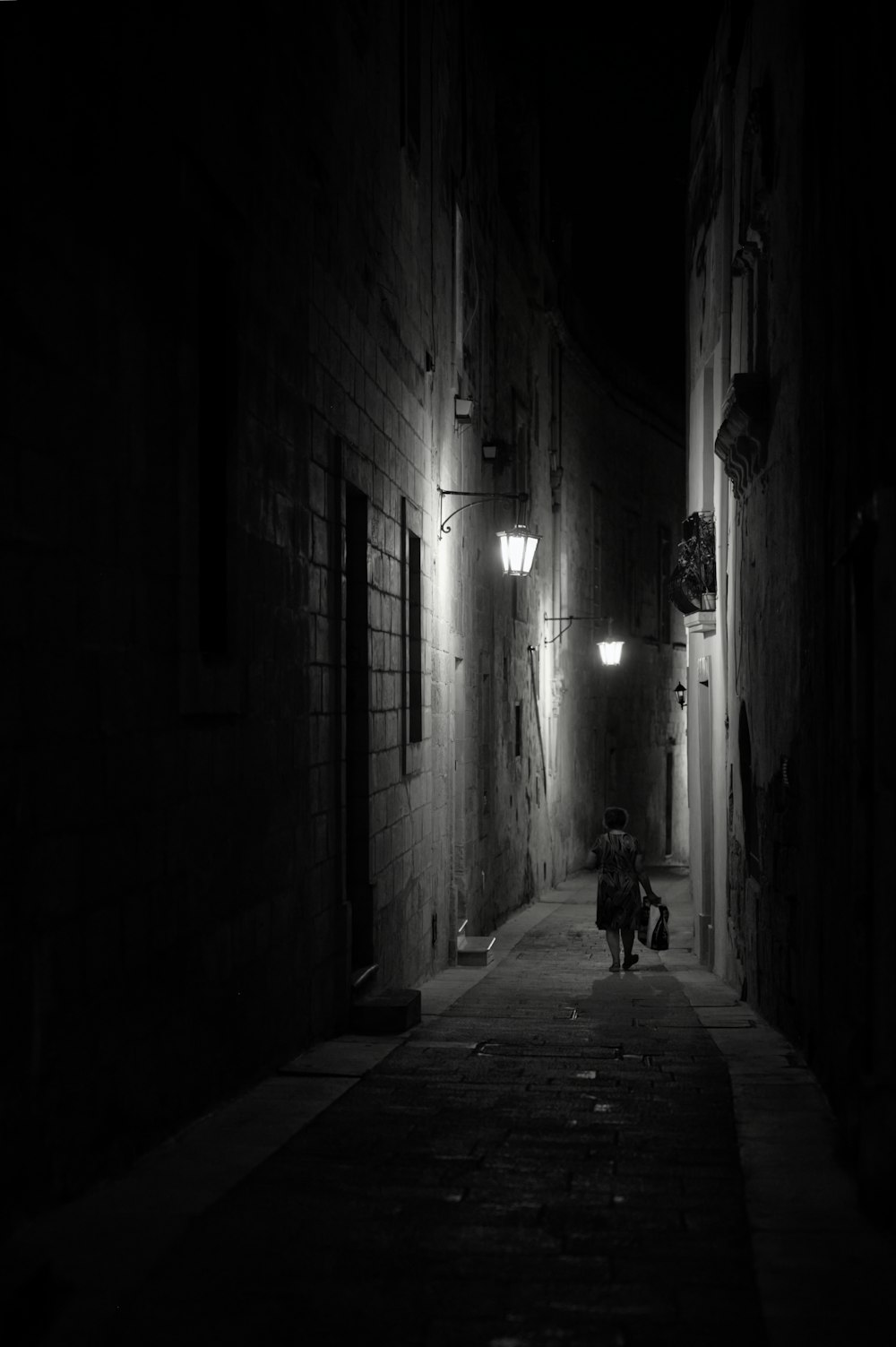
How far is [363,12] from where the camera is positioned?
8812 mm

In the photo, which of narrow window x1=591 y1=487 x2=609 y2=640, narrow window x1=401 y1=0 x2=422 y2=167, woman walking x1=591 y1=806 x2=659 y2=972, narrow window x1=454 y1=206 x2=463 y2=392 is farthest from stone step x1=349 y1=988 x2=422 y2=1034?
narrow window x1=591 y1=487 x2=609 y2=640

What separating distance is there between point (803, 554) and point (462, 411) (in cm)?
654

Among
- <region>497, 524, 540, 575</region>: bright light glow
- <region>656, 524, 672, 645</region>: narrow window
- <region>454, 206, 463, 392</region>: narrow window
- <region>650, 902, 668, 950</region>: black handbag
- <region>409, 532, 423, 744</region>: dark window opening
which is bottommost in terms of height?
<region>650, 902, 668, 950</region>: black handbag

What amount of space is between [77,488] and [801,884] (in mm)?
4558

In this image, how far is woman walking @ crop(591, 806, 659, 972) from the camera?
11852 mm

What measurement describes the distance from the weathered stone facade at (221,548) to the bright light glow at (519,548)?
529 millimetres

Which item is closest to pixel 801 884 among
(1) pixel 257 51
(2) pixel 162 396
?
(2) pixel 162 396

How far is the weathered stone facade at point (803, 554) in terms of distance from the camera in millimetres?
4609

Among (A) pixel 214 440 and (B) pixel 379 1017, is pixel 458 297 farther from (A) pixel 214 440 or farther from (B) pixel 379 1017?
(A) pixel 214 440

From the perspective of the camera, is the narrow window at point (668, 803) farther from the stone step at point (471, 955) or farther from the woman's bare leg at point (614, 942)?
the woman's bare leg at point (614, 942)

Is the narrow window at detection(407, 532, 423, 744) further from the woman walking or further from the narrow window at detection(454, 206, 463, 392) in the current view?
the narrow window at detection(454, 206, 463, 392)

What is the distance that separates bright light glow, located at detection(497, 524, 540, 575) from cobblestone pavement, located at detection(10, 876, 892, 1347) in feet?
23.8

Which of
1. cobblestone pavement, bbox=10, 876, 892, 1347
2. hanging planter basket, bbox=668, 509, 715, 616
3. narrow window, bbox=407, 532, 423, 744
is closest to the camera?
cobblestone pavement, bbox=10, 876, 892, 1347

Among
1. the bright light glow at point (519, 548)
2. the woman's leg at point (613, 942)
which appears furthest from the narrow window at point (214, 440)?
the bright light glow at point (519, 548)
